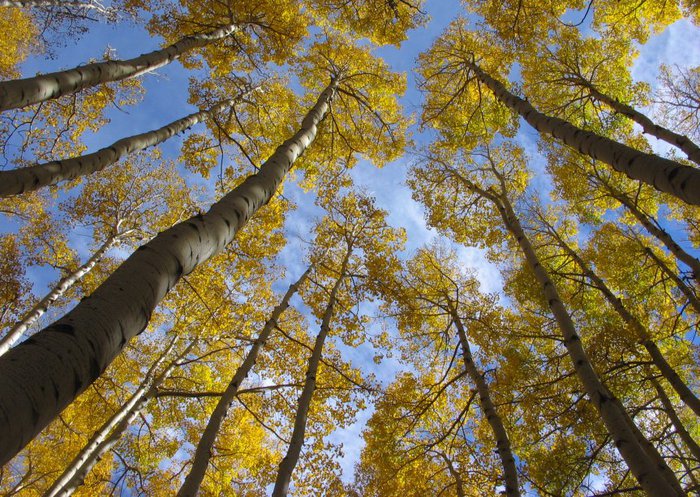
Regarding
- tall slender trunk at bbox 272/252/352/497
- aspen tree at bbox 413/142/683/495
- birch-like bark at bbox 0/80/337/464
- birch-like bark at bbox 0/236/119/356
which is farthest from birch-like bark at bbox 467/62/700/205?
birch-like bark at bbox 0/236/119/356

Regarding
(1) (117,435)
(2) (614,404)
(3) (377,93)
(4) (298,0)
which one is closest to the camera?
(2) (614,404)

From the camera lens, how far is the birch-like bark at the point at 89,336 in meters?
1.11

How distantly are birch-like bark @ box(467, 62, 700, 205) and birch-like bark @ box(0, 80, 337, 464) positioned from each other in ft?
10.9

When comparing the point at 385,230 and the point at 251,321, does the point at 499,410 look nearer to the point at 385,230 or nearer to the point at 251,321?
the point at 385,230

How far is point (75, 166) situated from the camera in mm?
4895

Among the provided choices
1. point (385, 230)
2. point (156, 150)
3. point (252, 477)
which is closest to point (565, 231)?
point (385, 230)

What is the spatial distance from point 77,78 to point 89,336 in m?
5.16

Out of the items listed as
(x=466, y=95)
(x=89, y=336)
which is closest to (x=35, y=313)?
(x=89, y=336)

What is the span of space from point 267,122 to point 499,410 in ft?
31.1

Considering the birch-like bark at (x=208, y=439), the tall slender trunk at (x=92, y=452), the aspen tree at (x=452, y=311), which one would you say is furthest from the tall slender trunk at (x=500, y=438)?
the tall slender trunk at (x=92, y=452)

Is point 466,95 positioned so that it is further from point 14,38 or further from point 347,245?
point 14,38

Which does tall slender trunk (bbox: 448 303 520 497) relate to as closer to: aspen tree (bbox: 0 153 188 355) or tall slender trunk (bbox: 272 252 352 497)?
tall slender trunk (bbox: 272 252 352 497)

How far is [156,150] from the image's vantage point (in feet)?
38.7

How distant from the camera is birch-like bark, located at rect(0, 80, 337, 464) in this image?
3.64 feet
